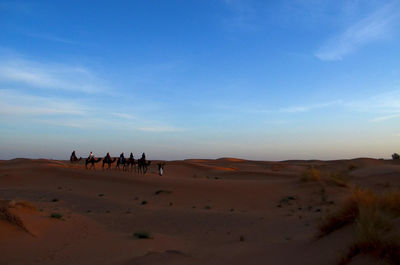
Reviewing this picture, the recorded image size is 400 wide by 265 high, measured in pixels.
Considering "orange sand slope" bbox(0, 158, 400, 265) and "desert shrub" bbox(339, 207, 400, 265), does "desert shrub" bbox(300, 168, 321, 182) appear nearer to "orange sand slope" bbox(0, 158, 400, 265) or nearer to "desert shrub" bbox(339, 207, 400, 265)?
"orange sand slope" bbox(0, 158, 400, 265)

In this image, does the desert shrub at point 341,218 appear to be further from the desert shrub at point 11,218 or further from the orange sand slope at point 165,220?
the desert shrub at point 11,218

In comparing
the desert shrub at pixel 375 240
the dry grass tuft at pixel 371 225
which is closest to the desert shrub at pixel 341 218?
the dry grass tuft at pixel 371 225

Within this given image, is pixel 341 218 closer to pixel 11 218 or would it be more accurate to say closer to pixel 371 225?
pixel 371 225

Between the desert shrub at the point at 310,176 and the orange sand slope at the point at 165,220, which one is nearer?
the orange sand slope at the point at 165,220

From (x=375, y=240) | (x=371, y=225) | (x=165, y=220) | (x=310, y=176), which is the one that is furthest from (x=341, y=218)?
(x=310, y=176)

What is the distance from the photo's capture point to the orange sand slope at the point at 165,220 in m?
8.40

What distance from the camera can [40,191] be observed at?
22.4 meters

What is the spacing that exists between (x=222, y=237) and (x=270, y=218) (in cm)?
420

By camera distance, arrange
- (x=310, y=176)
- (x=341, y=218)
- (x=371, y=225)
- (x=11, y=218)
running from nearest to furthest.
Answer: (x=371, y=225)
(x=341, y=218)
(x=11, y=218)
(x=310, y=176)

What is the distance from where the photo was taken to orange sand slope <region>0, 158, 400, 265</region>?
8.40m

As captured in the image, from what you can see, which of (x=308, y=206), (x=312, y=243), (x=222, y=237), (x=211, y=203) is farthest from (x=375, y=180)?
(x=312, y=243)

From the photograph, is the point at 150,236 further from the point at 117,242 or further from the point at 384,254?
the point at 384,254

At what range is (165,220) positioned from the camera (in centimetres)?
1507

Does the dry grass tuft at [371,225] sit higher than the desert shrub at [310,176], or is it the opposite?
the desert shrub at [310,176]
